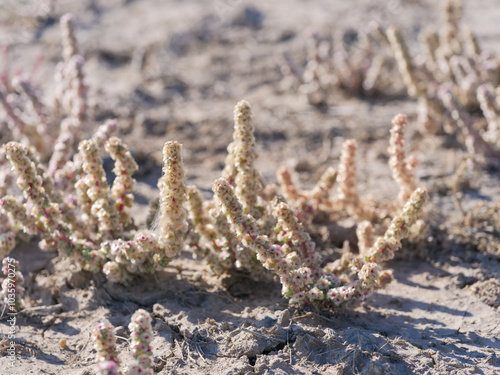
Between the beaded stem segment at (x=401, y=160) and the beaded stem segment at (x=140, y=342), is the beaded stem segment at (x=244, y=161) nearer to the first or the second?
the beaded stem segment at (x=401, y=160)

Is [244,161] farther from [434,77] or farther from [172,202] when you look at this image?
[434,77]

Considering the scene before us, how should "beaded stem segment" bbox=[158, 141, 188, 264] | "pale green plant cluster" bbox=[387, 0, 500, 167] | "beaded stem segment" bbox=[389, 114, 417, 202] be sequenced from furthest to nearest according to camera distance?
"pale green plant cluster" bbox=[387, 0, 500, 167]
"beaded stem segment" bbox=[389, 114, 417, 202]
"beaded stem segment" bbox=[158, 141, 188, 264]

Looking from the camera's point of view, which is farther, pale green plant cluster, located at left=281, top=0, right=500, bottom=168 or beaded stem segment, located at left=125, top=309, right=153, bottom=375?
pale green plant cluster, located at left=281, top=0, right=500, bottom=168

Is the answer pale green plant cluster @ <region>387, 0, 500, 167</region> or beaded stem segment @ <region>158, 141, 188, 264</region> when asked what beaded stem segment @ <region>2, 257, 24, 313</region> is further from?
pale green plant cluster @ <region>387, 0, 500, 167</region>

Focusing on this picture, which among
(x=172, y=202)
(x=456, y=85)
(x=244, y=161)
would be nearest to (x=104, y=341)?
(x=172, y=202)

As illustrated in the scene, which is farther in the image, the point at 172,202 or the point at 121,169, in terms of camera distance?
the point at 121,169

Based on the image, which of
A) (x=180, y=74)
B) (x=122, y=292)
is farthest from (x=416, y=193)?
(x=180, y=74)

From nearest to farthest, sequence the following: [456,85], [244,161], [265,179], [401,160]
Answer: [244,161], [401,160], [265,179], [456,85]

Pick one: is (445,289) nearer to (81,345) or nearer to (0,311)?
(81,345)

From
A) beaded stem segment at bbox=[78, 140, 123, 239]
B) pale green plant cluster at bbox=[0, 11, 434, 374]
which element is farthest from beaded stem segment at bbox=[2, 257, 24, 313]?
beaded stem segment at bbox=[78, 140, 123, 239]
